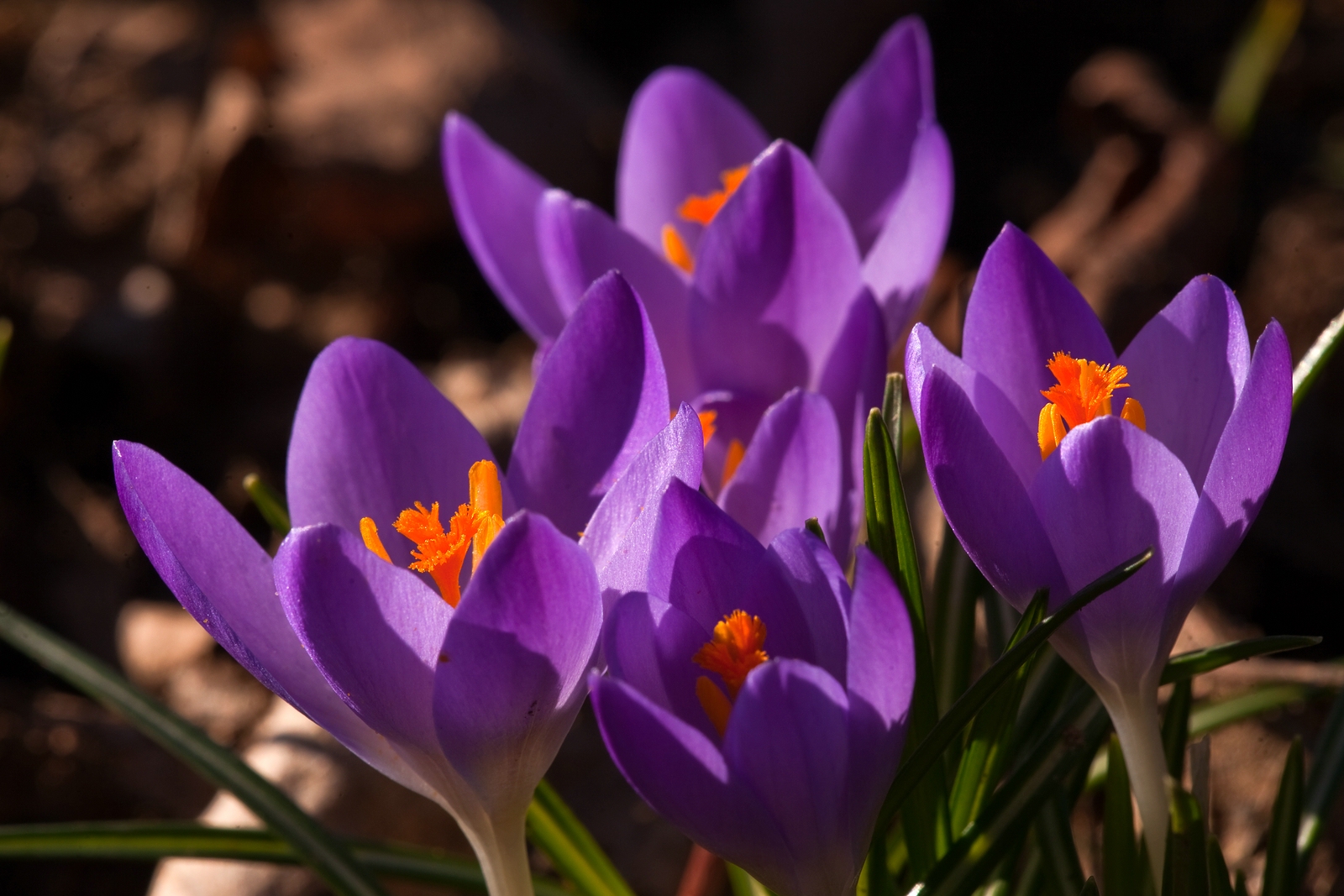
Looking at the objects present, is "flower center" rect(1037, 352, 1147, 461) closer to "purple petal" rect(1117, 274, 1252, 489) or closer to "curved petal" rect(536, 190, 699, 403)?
"purple petal" rect(1117, 274, 1252, 489)

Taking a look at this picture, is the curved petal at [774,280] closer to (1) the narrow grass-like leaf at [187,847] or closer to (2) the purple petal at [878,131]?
(2) the purple petal at [878,131]

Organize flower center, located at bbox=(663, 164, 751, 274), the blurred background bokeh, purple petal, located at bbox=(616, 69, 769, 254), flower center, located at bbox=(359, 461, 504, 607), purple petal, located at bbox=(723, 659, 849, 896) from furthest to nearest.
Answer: the blurred background bokeh
purple petal, located at bbox=(616, 69, 769, 254)
flower center, located at bbox=(663, 164, 751, 274)
flower center, located at bbox=(359, 461, 504, 607)
purple petal, located at bbox=(723, 659, 849, 896)

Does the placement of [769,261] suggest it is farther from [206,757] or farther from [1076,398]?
[206,757]

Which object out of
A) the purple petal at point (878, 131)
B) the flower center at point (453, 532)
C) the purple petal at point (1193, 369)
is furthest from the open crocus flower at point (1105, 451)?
the purple petal at point (878, 131)

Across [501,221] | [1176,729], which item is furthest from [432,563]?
[1176,729]

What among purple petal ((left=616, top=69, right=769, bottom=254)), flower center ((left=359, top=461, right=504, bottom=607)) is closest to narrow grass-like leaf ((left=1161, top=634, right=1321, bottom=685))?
flower center ((left=359, top=461, right=504, bottom=607))
